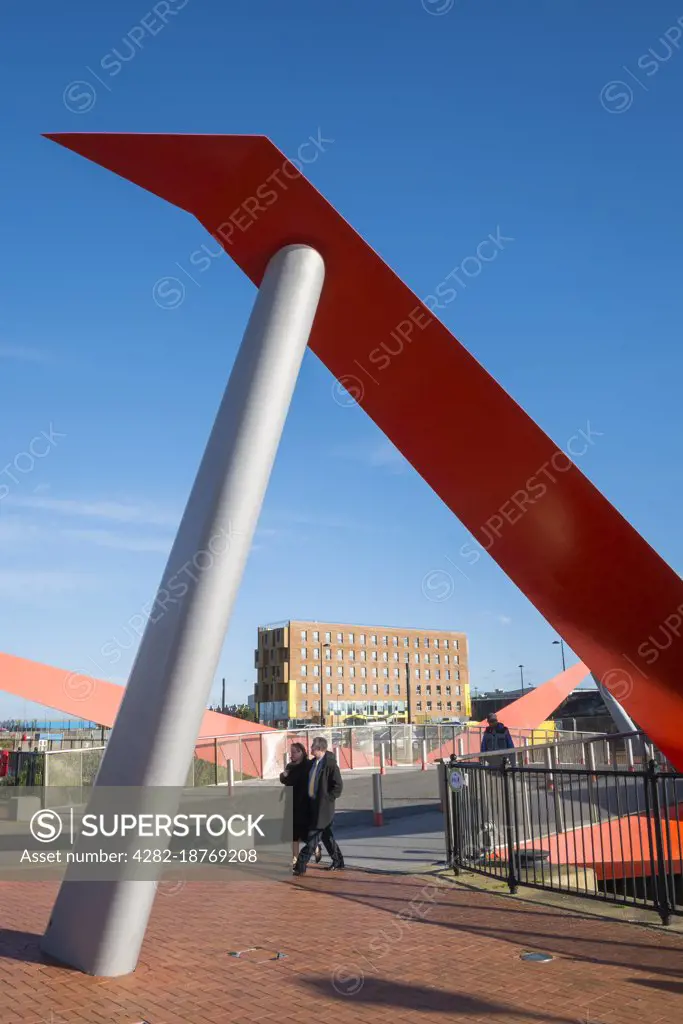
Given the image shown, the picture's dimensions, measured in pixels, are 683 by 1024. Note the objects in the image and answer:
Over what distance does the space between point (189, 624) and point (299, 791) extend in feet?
16.0

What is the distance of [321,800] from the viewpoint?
34.0ft

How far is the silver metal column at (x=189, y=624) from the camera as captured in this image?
6.08 m

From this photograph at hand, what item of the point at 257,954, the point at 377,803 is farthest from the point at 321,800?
the point at 377,803

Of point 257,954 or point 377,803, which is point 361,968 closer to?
point 257,954

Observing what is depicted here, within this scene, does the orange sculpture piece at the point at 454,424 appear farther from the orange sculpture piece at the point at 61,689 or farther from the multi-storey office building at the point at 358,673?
the multi-storey office building at the point at 358,673

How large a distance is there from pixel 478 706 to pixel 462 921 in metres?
92.7

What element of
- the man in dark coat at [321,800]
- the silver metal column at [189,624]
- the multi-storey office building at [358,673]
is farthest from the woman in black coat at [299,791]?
the multi-storey office building at [358,673]

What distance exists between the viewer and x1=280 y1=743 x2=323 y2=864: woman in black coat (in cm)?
1050

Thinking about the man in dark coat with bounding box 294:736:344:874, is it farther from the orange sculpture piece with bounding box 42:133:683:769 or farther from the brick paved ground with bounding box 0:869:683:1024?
the orange sculpture piece with bounding box 42:133:683:769

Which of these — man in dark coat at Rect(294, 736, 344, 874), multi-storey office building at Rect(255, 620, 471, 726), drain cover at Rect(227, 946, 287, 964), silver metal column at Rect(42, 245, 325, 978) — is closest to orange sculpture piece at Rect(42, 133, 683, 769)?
silver metal column at Rect(42, 245, 325, 978)

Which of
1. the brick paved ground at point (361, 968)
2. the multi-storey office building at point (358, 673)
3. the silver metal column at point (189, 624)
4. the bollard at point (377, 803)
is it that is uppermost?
the multi-storey office building at point (358, 673)

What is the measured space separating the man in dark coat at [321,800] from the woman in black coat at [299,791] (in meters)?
0.09

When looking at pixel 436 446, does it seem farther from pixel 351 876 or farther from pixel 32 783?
pixel 32 783

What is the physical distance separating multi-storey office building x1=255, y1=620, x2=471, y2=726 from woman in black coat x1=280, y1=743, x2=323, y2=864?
75.2 m
